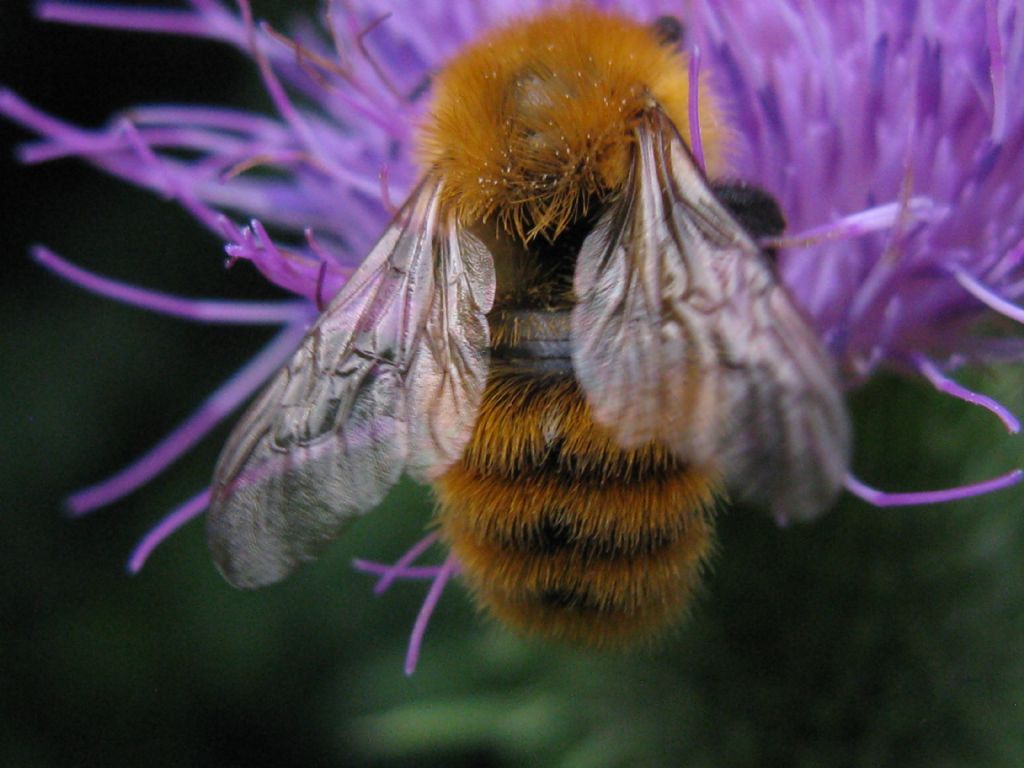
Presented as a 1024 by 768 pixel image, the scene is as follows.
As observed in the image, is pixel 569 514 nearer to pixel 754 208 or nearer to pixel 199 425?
pixel 754 208

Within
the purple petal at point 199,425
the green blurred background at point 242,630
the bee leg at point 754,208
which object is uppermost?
the bee leg at point 754,208

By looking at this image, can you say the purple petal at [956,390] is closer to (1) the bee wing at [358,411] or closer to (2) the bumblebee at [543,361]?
(2) the bumblebee at [543,361]

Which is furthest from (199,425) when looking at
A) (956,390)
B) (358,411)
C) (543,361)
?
(956,390)

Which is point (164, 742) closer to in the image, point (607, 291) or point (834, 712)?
point (834, 712)

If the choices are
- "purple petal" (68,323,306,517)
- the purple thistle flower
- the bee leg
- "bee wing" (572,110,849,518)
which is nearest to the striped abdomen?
"bee wing" (572,110,849,518)

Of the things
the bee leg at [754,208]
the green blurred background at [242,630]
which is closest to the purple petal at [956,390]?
the bee leg at [754,208]

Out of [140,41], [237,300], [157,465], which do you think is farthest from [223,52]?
Answer: [157,465]
